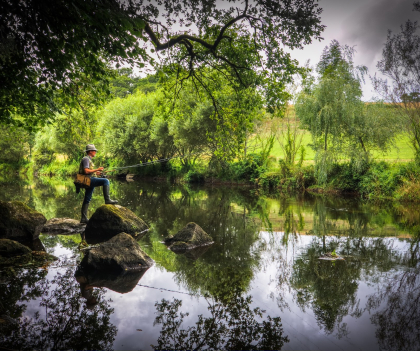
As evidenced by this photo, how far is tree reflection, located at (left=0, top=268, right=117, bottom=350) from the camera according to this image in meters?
4.03

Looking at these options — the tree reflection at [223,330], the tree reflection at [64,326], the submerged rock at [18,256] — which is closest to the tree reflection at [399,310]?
the tree reflection at [223,330]

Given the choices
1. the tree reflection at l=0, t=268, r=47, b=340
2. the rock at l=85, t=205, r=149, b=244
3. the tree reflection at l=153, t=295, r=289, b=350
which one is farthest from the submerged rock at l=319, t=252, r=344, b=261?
the tree reflection at l=0, t=268, r=47, b=340

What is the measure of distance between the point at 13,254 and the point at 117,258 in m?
2.67

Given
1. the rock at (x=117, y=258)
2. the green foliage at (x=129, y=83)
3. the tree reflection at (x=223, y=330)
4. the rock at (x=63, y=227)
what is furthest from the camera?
the green foliage at (x=129, y=83)

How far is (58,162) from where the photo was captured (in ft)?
192

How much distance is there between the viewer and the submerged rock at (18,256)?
288 inches

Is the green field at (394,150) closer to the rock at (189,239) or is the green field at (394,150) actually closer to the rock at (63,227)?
the rock at (189,239)

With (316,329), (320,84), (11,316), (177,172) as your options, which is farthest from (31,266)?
(177,172)

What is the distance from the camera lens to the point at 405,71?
20312mm

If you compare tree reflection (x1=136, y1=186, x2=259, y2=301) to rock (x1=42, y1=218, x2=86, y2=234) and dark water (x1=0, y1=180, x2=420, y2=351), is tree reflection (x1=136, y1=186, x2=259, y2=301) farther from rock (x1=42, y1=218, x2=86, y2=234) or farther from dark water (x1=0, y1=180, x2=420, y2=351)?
rock (x1=42, y1=218, x2=86, y2=234)

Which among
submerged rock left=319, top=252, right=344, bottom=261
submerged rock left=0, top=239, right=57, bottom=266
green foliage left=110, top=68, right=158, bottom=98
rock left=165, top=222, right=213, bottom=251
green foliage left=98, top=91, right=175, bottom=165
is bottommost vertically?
submerged rock left=0, top=239, right=57, bottom=266

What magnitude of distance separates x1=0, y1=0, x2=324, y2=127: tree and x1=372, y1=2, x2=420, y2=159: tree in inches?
515

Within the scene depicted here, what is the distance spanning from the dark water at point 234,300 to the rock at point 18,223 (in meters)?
0.66

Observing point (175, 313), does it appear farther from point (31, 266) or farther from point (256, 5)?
point (256, 5)
